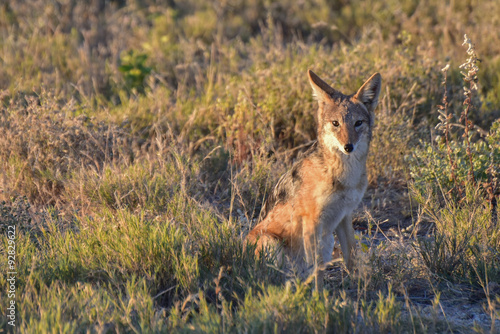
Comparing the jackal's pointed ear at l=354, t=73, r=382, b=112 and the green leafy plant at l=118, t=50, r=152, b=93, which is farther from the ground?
the jackal's pointed ear at l=354, t=73, r=382, b=112

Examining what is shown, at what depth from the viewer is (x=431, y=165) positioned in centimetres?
517

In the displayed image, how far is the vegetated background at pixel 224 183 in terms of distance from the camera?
10.9 ft

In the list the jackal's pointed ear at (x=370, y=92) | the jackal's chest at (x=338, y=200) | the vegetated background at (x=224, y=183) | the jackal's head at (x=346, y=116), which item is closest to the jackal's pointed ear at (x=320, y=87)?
the jackal's head at (x=346, y=116)

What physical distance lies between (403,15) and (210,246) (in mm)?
7421

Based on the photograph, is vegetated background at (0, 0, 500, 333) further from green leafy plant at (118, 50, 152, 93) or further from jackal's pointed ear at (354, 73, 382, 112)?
jackal's pointed ear at (354, 73, 382, 112)

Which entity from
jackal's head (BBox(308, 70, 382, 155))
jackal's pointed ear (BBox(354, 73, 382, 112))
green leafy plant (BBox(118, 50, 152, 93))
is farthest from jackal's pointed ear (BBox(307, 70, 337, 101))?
green leafy plant (BBox(118, 50, 152, 93))

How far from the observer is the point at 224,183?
5980 millimetres

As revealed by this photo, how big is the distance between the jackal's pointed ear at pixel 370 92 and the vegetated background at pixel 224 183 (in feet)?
1.86

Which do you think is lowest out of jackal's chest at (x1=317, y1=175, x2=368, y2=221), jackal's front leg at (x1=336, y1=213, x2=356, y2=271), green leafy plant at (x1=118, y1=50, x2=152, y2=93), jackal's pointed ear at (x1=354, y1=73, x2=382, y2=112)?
jackal's front leg at (x1=336, y1=213, x2=356, y2=271)

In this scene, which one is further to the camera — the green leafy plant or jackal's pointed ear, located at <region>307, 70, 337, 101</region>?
the green leafy plant

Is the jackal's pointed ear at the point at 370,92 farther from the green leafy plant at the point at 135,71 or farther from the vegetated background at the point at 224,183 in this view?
the green leafy plant at the point at 135,71

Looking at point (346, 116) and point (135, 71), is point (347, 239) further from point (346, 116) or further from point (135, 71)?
point (135, 71)

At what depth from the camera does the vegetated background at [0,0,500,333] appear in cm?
332

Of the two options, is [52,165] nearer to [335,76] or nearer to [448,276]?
[335,76]
